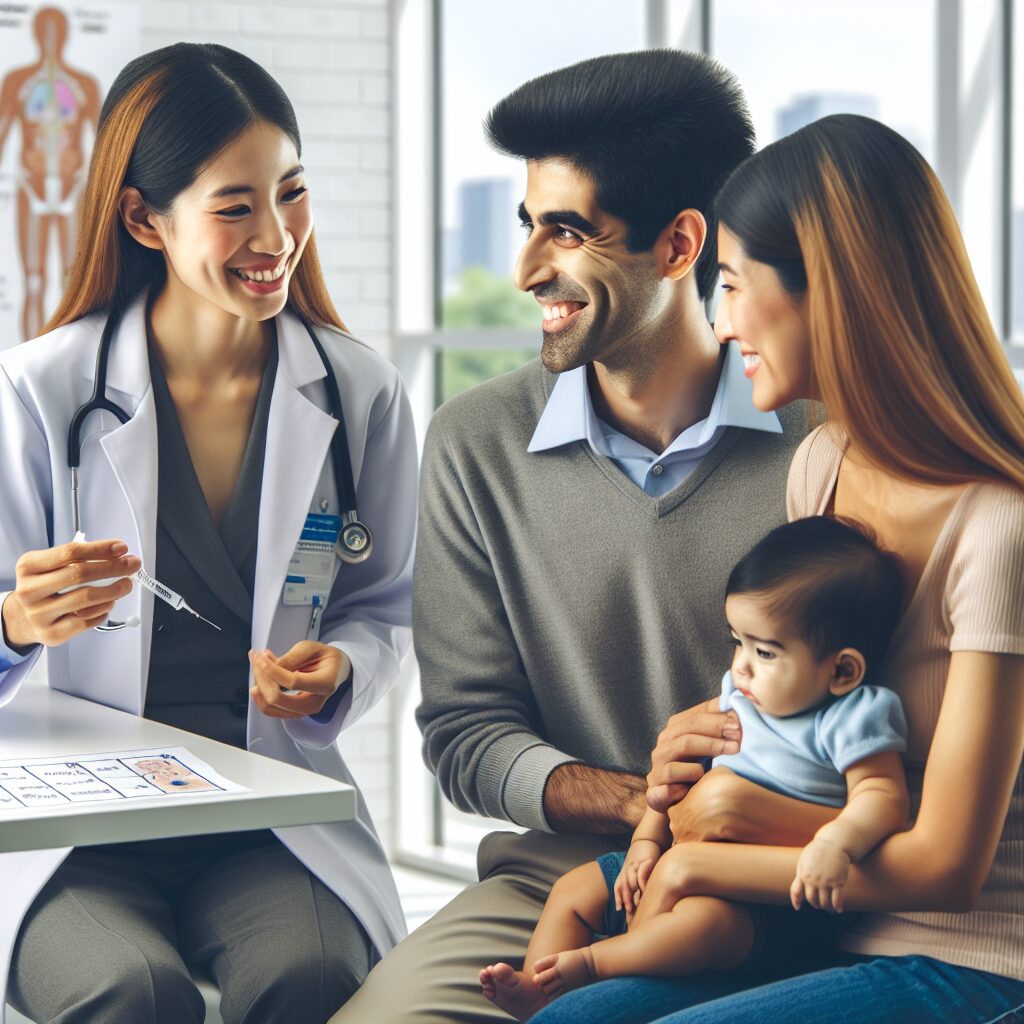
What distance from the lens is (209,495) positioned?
231cm

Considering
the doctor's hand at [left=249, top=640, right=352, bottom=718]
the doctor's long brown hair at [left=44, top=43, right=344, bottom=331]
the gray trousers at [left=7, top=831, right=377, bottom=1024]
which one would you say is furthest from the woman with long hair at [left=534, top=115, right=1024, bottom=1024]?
the doctor's long brown hair at [left=44, top=43, right=344, bottom=331]

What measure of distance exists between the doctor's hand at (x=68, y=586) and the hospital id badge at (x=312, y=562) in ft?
1.09

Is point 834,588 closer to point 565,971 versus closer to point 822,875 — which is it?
point 822,875

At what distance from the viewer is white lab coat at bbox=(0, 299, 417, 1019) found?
2.19 metres

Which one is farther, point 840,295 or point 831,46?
point 831,46

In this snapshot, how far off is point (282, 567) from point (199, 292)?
421 millimetres

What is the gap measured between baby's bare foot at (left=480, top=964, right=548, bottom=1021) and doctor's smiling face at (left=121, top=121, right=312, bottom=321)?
1037 mm

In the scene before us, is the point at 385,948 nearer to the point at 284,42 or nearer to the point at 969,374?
the point at 969,374

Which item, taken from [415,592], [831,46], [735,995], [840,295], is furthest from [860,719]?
[831,46]

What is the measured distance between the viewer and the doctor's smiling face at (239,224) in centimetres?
217

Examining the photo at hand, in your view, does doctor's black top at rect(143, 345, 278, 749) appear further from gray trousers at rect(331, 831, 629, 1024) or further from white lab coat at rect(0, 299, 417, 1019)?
gray trousers at rect(331, 831, 629, 1024)

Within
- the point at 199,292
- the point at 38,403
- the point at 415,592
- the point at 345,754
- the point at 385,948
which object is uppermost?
the point at 199,292

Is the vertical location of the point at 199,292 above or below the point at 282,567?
above

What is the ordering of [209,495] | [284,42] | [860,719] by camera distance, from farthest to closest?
[284,42] < [209,495] < [860,719]
